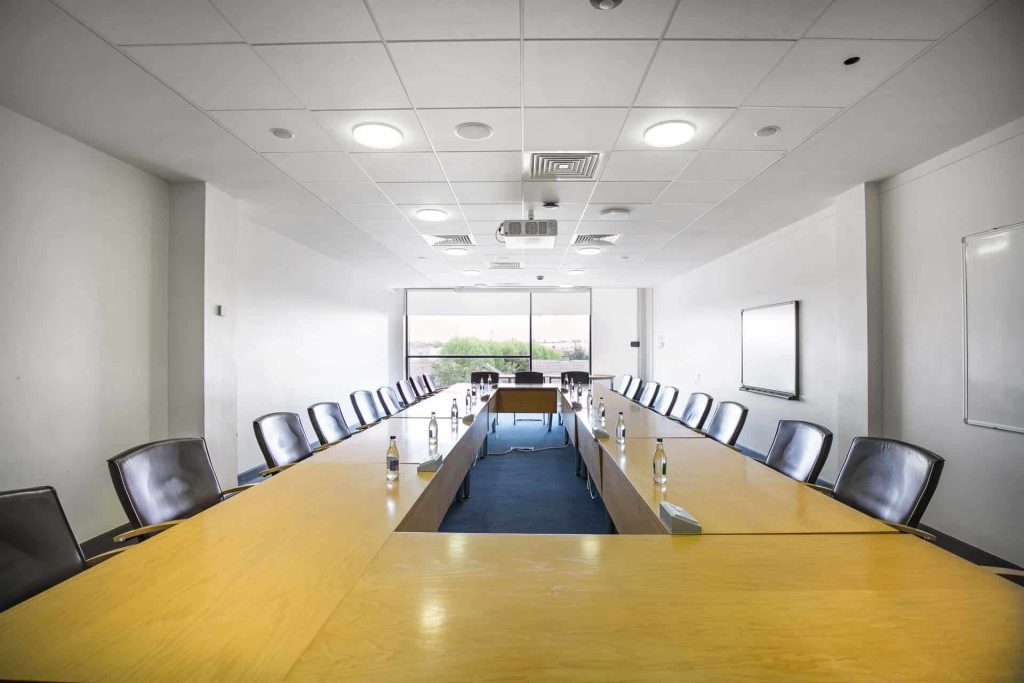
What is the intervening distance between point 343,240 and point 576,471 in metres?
4.16

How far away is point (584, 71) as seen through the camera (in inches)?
86.0

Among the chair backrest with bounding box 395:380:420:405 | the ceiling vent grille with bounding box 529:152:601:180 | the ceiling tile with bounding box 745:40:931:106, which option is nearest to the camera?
the ceiling tile with bounding box 745:40:931:106

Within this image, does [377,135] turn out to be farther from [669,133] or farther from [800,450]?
[800,450]

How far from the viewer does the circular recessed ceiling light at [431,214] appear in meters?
4.37

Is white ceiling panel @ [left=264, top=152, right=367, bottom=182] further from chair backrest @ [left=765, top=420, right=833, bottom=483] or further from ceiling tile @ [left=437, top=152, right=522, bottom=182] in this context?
chair backrest @ [left=765, top=420, right=833, bottom=483]

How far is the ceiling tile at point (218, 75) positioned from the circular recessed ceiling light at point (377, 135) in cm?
39

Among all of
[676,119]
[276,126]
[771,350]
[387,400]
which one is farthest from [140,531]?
[771,350]

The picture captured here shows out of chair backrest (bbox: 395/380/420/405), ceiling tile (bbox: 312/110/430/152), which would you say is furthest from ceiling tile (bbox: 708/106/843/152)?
chair backrest (bbox: 395/380/420/405)

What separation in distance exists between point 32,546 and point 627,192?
4106mm

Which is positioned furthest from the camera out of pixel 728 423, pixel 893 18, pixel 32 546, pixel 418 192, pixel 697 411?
pixel 697 411

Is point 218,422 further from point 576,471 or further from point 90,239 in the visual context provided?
point 576,471

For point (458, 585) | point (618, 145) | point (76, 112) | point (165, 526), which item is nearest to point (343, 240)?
point (76, 112)

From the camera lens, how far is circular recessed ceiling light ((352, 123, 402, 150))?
8.96ft

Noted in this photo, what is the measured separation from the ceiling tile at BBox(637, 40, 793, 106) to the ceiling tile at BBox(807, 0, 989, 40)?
18cm
